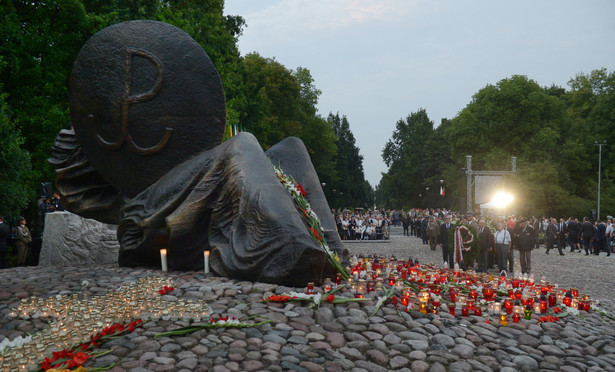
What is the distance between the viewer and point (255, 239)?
689 centimetres

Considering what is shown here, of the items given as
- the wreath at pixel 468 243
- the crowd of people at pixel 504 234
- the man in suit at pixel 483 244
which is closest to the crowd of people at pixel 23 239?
the wreath at pixel 468 243

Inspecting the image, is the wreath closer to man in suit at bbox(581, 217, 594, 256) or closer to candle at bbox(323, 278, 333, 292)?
candle at bbox(323, 278, 333, 292)

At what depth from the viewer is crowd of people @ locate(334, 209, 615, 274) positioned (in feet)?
46.1

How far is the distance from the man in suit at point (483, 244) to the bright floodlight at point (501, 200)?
16.9m

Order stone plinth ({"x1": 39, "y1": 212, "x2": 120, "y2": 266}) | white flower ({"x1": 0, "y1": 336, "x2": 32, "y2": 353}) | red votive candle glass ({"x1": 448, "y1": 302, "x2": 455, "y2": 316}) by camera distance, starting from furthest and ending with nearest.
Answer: stone plinth ({"x1": 39, "y1": 212, "x2": 120, "y2": 266}) < red votive candle glass ({"x1": 448, "y1": 302, "x2": 455, "y2": 316}) < white flower ({"x1": 0, "y1": 336, "x2": 32, "y2": 353})

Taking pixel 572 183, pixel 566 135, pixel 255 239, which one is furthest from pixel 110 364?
pixel 566 135

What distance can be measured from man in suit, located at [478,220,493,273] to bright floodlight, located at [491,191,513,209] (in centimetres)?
1689

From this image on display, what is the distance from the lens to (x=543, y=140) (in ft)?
140

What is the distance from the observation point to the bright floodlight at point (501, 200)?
30.1 meters

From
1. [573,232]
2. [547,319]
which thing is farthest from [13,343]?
[573,232]

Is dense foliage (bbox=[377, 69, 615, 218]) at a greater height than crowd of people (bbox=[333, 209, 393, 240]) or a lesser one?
greater

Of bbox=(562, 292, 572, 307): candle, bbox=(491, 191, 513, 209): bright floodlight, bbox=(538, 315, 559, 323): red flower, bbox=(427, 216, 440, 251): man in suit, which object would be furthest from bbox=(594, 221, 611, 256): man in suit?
bbox=(538, 315, 559, 323): red flower

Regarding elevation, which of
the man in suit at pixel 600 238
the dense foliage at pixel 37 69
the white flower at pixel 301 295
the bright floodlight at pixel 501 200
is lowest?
the man in suit at pixel 600 238

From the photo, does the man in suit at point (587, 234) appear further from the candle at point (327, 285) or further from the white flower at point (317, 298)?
the white flower at point (317, 298)
